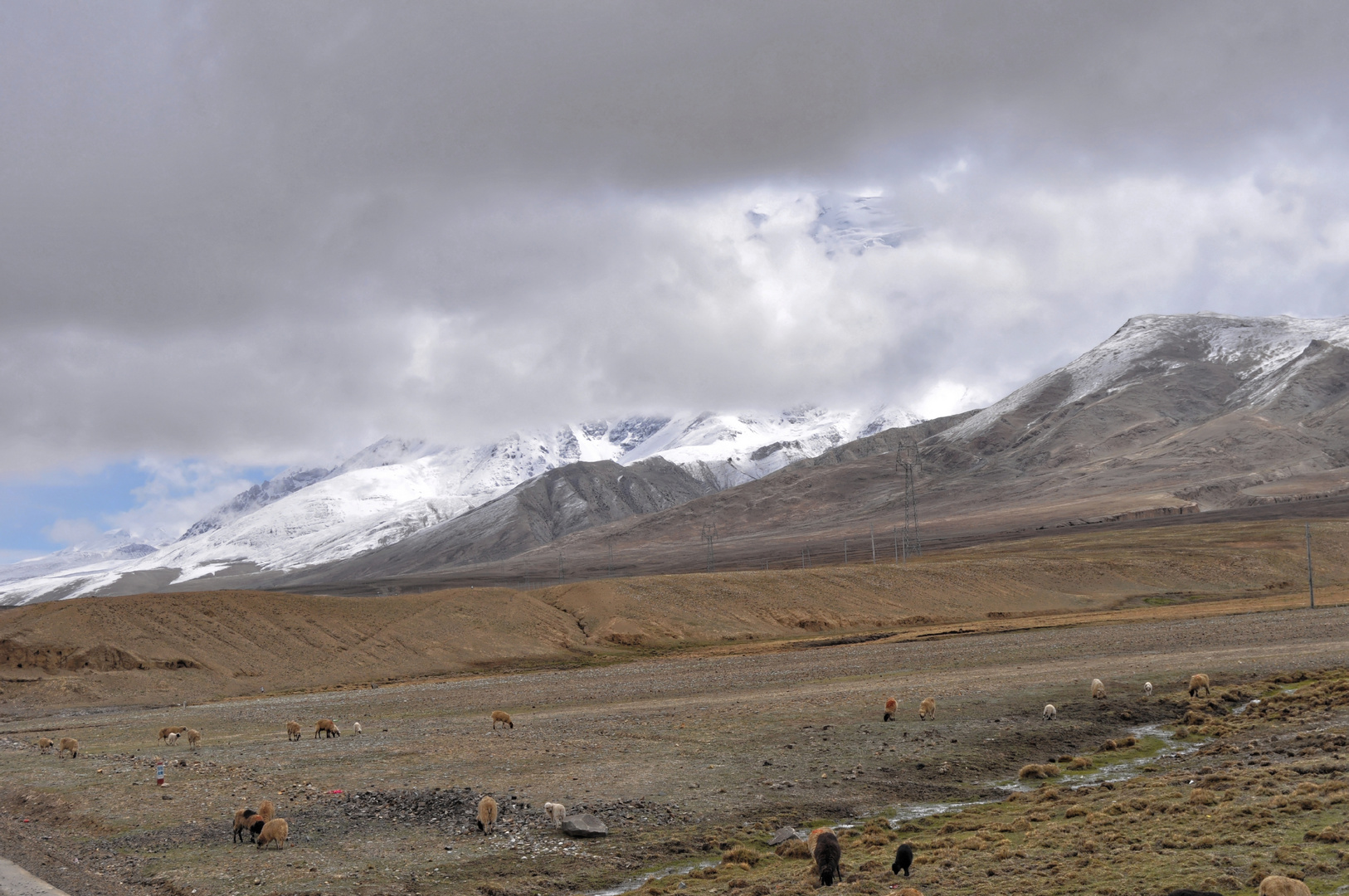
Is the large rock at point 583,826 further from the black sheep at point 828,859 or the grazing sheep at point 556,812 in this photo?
the black sheep at point 828,859

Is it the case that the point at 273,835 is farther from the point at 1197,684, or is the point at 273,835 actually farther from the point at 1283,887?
the point at 1197,684

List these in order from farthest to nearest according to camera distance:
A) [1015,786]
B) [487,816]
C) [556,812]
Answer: [1015,786] → [556,812] → [487,816]

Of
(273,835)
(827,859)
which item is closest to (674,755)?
(273,835)

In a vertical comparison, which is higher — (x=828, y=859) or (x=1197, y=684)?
(x=828, y=859)

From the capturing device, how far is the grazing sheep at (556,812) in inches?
859

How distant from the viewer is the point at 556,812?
2195 cm

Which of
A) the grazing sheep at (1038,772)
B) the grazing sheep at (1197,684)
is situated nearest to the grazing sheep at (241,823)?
the grazing sheep at (1038,772)

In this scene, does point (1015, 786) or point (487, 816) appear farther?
point (1015, 786)

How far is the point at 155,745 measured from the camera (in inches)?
1513

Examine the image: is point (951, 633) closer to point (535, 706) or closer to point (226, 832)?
point (535, 706)

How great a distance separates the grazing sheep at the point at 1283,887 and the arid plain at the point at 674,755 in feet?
4.05

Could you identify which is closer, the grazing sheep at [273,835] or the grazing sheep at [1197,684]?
the grazing sheep at [273,835]

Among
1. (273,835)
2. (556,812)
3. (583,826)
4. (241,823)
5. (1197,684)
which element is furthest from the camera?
(1197,684)

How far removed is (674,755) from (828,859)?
13.1 m
